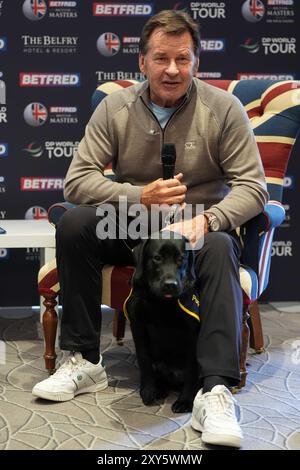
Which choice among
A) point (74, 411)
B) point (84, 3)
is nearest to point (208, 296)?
point (74, 411)

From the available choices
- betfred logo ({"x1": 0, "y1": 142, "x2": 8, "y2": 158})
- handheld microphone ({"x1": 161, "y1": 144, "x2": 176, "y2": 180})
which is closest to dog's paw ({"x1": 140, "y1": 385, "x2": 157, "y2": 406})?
handheld microphone ({"x1": 161, "y1": 144, "x2": 176, "y2": 180})

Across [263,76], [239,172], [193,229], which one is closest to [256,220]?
[239,172]

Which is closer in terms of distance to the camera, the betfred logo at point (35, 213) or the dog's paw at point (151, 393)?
the dog's paw at point (151, 393)

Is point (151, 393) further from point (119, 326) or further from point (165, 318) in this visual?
point (119, 326)

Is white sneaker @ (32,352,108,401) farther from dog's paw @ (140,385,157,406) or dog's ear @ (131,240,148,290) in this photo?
dog's ear @ (131,240,148,290)

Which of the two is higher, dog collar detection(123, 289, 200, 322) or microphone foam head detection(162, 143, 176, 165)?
microphone foam head detection(162, 143, 176, 165)

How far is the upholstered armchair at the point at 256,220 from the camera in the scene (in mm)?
2244

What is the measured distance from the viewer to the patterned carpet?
6.09 ft

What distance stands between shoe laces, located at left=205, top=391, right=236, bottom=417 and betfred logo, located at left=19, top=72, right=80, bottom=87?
194 cm

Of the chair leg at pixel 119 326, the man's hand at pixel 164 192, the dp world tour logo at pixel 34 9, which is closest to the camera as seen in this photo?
the man's hand at pixel 164 192

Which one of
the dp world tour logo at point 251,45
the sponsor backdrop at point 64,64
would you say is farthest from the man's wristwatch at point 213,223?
the dp world tour logo at point 251,45

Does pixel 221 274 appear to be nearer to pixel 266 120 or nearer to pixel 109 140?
pixel 109 140

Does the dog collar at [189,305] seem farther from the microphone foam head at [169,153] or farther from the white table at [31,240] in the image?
the white table at [31,240]

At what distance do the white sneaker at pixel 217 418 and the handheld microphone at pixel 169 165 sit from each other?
567mm
